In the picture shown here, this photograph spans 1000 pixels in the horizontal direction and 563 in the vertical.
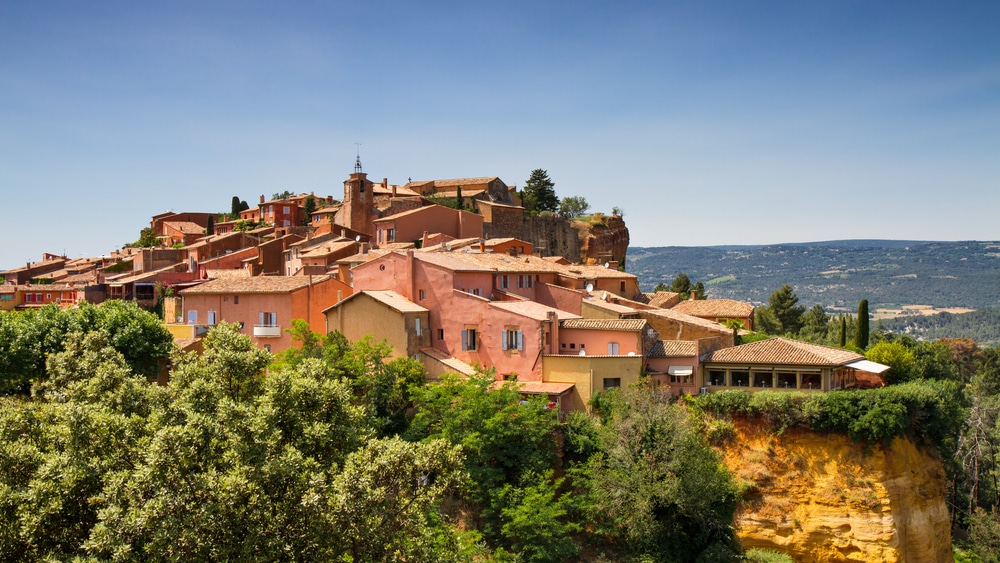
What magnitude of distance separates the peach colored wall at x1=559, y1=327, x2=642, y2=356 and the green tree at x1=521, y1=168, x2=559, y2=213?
47439 mm

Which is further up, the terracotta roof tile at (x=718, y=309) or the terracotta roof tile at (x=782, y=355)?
the terracotta roof tile at (x=718, y=309)

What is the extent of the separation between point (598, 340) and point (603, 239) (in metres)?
43.5

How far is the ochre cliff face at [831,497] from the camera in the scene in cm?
3253

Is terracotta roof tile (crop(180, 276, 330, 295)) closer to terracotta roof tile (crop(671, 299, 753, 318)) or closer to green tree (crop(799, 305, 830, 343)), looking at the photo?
terracotta roof tile (crop(671, 299, 753, 318))

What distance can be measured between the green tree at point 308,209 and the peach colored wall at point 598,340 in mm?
44799

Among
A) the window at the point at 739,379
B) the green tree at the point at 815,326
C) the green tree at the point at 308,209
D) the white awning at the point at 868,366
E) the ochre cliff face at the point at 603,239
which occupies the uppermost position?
the green tree at the point at 308,209

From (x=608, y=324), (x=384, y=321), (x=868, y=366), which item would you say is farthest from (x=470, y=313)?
(x=868, y=366)

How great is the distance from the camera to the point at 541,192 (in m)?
84.8

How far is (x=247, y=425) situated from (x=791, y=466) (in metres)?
24.3

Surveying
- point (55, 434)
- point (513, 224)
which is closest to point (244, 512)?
point (55, 434)

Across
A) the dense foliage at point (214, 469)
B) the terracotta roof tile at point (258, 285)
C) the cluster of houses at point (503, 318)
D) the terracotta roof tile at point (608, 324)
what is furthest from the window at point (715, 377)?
the terracotta roof tile at point (258, 285)

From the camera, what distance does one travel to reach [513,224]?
2904 inches

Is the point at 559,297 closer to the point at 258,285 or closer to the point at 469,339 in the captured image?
the point at 469,339

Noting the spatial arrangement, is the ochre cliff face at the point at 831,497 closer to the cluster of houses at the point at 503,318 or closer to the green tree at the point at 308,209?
the cluster of houses at the point at 503,318
